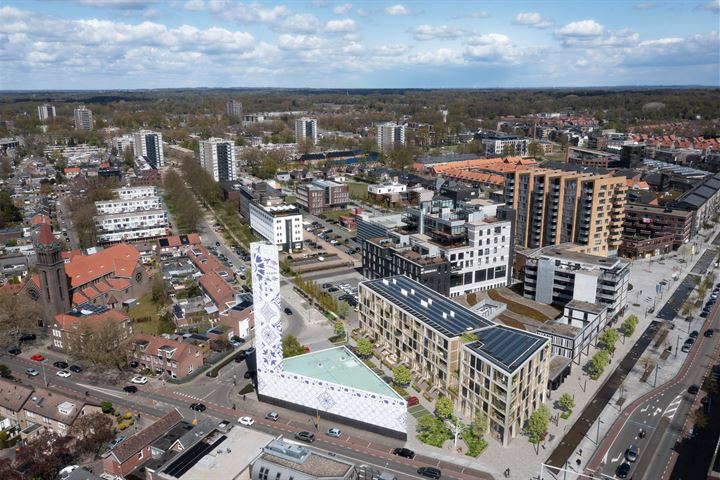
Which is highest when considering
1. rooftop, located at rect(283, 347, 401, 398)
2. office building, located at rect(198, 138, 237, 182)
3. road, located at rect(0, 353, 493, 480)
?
office building, located at rect(198, 138, 237, 182)

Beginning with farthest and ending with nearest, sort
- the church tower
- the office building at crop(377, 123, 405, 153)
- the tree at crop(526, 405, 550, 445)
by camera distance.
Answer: the office building at crop(377, 123, 405, 153)
the church tower
the tree at crop(526, 405, 550, 445)

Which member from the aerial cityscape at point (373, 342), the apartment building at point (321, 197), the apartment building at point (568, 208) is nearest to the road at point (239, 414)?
the aerial cityscape at point (373, 342)

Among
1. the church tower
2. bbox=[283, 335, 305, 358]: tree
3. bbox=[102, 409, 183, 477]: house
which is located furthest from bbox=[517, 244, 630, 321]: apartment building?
the church tower

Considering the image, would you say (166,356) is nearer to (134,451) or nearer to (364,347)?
(134,451)

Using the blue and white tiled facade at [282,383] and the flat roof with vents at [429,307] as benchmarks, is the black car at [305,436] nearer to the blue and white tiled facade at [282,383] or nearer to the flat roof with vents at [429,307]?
the blue and white tiled facade at [282,383]

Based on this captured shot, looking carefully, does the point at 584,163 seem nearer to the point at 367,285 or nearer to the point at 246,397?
the point at 367,285

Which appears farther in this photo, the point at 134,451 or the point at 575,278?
the point at 575,278

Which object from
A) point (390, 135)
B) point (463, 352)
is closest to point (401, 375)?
point (463, 352)

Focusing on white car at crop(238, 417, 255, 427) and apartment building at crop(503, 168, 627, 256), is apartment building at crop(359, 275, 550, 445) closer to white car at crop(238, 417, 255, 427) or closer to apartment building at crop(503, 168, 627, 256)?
white car at crop(238, 417, 255, 427)
